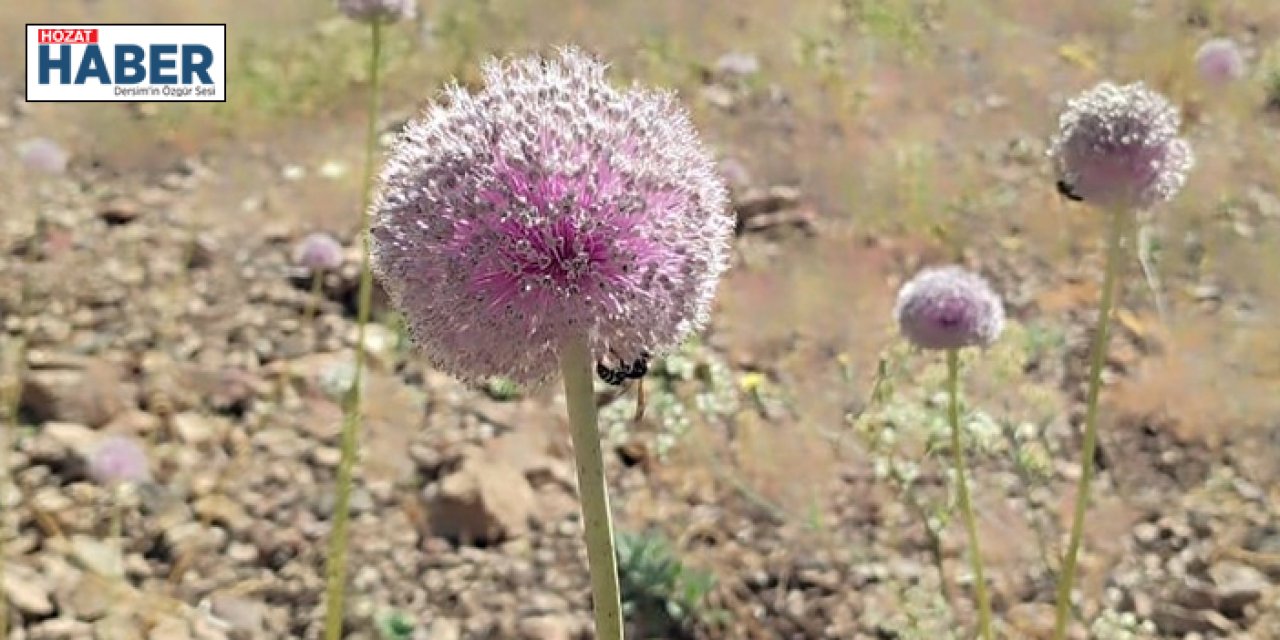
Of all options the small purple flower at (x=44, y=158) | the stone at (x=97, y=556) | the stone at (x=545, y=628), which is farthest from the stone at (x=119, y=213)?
the stone at (x=545, y=628)

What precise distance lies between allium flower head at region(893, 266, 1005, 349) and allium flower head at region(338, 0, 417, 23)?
1.16m

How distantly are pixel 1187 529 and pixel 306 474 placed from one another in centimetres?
224

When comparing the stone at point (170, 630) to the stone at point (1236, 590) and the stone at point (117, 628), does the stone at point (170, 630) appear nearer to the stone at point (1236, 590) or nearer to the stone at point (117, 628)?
the stone at point (117, 628)

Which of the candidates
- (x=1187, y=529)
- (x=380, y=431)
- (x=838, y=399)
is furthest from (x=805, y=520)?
(x=380, y=431)

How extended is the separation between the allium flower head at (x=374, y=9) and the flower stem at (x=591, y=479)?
57.9 inches

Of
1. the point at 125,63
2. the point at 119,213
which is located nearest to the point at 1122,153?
the point at 119,213

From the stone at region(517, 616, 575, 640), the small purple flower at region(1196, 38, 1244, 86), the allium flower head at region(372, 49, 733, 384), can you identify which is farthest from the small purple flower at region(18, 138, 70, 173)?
the small purple flower at region(1196, 38, 1244, 86)

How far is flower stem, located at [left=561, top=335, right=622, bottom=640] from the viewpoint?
1.33m

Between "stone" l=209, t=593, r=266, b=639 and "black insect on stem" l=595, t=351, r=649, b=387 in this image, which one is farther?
"stone" l=209, t=593, r=266, b=639

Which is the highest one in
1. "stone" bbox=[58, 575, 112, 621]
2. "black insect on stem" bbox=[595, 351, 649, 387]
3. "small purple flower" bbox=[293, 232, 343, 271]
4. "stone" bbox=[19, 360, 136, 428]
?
"small purple flower" bbox=[293, 232, 343, 271]

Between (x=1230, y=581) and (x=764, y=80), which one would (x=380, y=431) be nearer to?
(x=1230, y=581)

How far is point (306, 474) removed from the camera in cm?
350

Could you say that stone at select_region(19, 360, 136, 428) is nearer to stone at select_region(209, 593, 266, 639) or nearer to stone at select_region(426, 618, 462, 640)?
stone at select_region(209, 593, 266, 639)

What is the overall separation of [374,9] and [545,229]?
147cm
